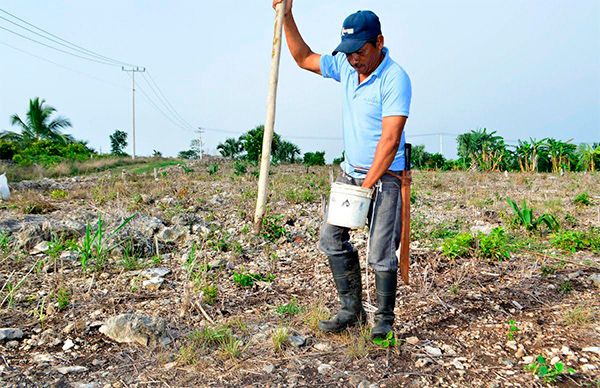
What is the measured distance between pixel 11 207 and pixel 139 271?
12.7 feet

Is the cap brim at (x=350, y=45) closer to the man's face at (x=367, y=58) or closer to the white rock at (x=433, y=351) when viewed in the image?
the man's face at (x=367, y=58)

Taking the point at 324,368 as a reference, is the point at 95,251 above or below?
above

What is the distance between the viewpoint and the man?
2408 mm

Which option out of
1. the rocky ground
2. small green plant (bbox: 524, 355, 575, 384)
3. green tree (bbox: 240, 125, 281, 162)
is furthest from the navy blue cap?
green tree (bbox: 240, 125, 281, 162)

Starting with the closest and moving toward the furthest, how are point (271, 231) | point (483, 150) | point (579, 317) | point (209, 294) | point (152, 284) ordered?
point (579, 317) → point (209, 294) → point (152, 284) → point (271, 231) → point (483, 150)

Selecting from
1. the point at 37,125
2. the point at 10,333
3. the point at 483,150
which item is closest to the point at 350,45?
the point at 10,333

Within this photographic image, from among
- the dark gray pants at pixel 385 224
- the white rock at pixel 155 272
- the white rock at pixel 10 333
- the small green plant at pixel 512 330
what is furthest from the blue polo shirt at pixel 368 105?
the white rock at pixel 10 333

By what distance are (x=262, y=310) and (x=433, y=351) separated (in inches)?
44.3

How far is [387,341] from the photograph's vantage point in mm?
2549

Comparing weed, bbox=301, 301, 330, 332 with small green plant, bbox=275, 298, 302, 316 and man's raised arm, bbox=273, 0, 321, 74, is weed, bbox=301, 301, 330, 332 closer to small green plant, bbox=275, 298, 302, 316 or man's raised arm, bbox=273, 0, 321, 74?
small green plant, bbox=275, 298, 302, 316

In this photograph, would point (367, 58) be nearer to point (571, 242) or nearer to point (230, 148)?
point (571, 242)

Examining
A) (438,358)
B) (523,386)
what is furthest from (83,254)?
(523,386)

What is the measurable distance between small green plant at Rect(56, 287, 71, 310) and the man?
167 centimetres

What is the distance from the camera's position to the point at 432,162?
2439 cm
